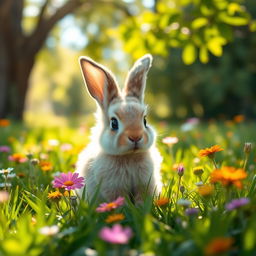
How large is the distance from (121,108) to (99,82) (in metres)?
0.41

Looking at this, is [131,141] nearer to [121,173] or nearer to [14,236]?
[121,173]

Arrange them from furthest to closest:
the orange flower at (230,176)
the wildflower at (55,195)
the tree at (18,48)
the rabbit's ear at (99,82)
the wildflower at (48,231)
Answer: the tree at (18,48)
the rabbit's ear at (99,82)
the wildflower at (55,195)
the orange flower at (230,176)
the wildflower at (48,231)

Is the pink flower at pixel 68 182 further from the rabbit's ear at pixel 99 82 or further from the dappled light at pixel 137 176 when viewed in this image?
the rabbit's ear at pixel 99 82

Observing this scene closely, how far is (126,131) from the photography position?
2320 millimetres

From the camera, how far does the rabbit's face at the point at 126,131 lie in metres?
2.31

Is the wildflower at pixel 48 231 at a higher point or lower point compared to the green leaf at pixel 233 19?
lower

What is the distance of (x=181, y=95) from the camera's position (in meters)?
18.7

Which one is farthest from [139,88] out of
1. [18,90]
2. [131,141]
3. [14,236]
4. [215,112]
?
[215,112]

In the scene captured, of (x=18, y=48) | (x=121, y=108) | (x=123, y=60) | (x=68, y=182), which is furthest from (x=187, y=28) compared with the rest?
(x=123, y=60)

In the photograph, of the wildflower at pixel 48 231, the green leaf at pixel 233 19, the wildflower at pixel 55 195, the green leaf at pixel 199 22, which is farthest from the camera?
the green leaf at pixel 199 22

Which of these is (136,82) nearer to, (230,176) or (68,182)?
(68,182)

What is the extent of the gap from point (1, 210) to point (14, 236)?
0.35 metres

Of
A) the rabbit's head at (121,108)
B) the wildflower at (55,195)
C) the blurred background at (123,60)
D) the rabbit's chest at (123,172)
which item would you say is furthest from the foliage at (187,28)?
the blurred background at (123,60)

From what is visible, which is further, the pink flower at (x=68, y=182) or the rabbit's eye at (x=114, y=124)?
the rabbit's eye at (x=114, y=124)
